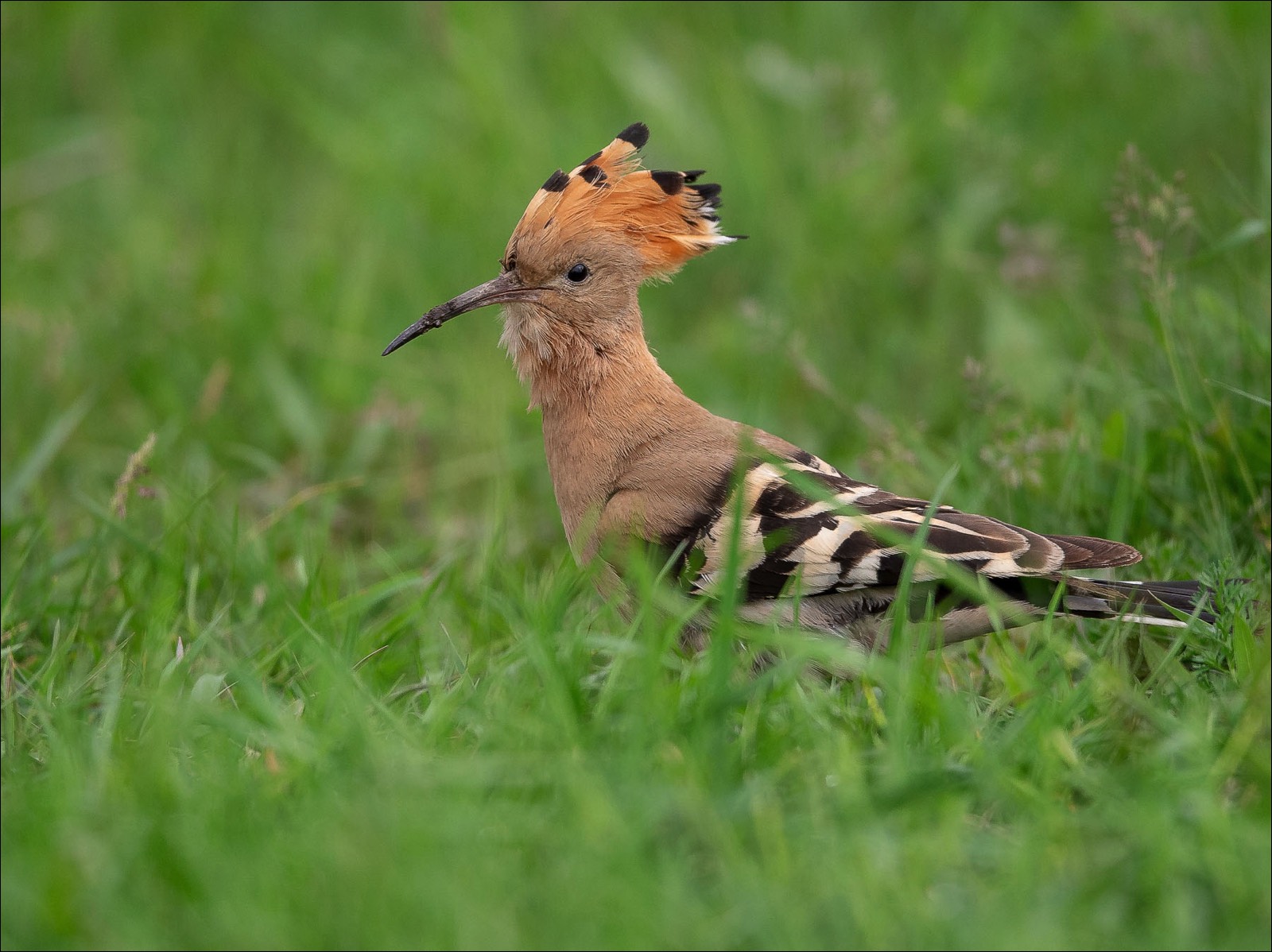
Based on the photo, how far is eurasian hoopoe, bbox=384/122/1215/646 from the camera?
2697 millimetres

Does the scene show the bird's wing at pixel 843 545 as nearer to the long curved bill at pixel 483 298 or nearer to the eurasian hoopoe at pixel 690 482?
the eurasian hoopoe at pixel 690 482

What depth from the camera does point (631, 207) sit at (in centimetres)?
332

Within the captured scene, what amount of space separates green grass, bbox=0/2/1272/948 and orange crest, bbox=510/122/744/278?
1.95 feet

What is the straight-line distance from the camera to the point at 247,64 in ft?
22.3

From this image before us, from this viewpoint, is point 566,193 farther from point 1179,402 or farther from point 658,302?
point 658,302

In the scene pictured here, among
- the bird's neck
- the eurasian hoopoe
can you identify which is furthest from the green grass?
A: the bird's neck

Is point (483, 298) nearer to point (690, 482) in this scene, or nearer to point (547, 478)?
point (690, 482)

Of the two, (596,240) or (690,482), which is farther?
(596,240)

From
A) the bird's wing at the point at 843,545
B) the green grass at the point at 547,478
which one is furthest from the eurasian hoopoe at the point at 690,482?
the green grass at the point at 547,478

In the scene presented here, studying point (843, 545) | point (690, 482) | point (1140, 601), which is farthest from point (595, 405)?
point (1140, 601)

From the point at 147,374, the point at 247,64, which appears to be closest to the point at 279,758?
the point at 147,374

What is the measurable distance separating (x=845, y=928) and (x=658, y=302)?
3716 millimetres

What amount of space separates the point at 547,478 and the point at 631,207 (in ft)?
4.21

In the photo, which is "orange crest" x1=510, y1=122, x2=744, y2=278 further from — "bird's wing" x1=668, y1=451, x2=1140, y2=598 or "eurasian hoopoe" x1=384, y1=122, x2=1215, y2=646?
"bird's wing" x1=668, y1=451, x2=1140, y2=598
